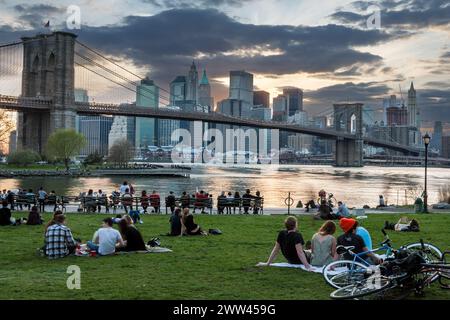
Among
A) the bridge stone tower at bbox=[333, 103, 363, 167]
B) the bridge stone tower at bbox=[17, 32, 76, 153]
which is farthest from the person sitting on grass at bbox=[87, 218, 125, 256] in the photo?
the bridge stone tower at bbox=[333, 103, 363, 167]

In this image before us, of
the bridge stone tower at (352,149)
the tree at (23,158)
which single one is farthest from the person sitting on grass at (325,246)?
the bridge stone tower at (352,149)

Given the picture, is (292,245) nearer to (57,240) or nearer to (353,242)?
(353,242)

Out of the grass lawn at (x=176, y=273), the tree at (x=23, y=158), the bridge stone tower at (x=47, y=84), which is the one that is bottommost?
the grass lawn at (x=176, y=273)

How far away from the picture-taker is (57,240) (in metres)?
9.61

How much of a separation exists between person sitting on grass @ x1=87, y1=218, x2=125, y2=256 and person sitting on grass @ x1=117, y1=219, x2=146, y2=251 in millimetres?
101

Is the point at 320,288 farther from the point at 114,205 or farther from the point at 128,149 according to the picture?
the point at 128,149

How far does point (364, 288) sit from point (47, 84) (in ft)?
291

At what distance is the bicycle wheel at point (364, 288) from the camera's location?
21.5 feet

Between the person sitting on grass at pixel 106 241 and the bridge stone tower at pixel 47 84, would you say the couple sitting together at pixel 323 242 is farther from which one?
the bridge stone tower at pixel 47 84

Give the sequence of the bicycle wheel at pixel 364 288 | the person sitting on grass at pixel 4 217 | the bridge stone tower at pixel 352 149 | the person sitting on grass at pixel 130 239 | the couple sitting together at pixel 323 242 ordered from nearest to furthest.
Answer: the bicycle wheel at pixel 364 288 < the couple sitting together at pixel 323 242 < the person sitting on grass at pixel 130 239 < the person sitting on grass at pixel 4 217 < the bridge stone tower at pixel 352 149

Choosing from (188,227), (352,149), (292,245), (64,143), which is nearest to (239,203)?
(188,227)

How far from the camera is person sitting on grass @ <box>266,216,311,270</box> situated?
870 cm

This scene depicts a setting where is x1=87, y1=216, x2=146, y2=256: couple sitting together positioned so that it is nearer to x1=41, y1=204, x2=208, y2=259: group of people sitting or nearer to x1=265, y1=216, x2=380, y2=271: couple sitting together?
x1=41, y1=204, x2=208, y2=259: group of people sitting
